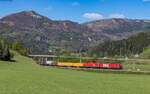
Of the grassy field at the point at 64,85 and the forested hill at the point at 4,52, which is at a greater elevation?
the forested hill at the point at 4,52

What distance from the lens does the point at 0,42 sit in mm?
106750

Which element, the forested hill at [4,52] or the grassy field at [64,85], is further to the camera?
the forested hill at [4,52]

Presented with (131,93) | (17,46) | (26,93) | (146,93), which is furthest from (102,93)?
(17,46)

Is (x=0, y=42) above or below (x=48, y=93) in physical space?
above

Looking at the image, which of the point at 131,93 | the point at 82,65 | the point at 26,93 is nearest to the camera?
the point at 26,93

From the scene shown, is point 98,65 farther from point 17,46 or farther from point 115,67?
point 17,46

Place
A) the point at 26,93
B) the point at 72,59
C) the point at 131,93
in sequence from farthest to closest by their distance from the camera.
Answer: the point at 72,59, the point at 131,93, the point at 26,93

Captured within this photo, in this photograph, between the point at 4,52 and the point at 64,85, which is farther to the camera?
the point at 4,52

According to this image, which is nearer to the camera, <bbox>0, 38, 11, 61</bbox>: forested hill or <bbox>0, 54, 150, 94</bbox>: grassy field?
<bbox>0, 54, 150, 94</bbox>: grassy field

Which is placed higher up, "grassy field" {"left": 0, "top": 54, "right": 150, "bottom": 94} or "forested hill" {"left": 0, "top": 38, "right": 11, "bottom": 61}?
"forested hill" {"left": 0, "top": 38, "right": 11, "bottom": 61}

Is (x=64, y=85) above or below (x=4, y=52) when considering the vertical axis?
below

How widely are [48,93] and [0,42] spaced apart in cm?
9384

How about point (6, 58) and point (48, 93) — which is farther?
point (6, 58)

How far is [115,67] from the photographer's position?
342ft
